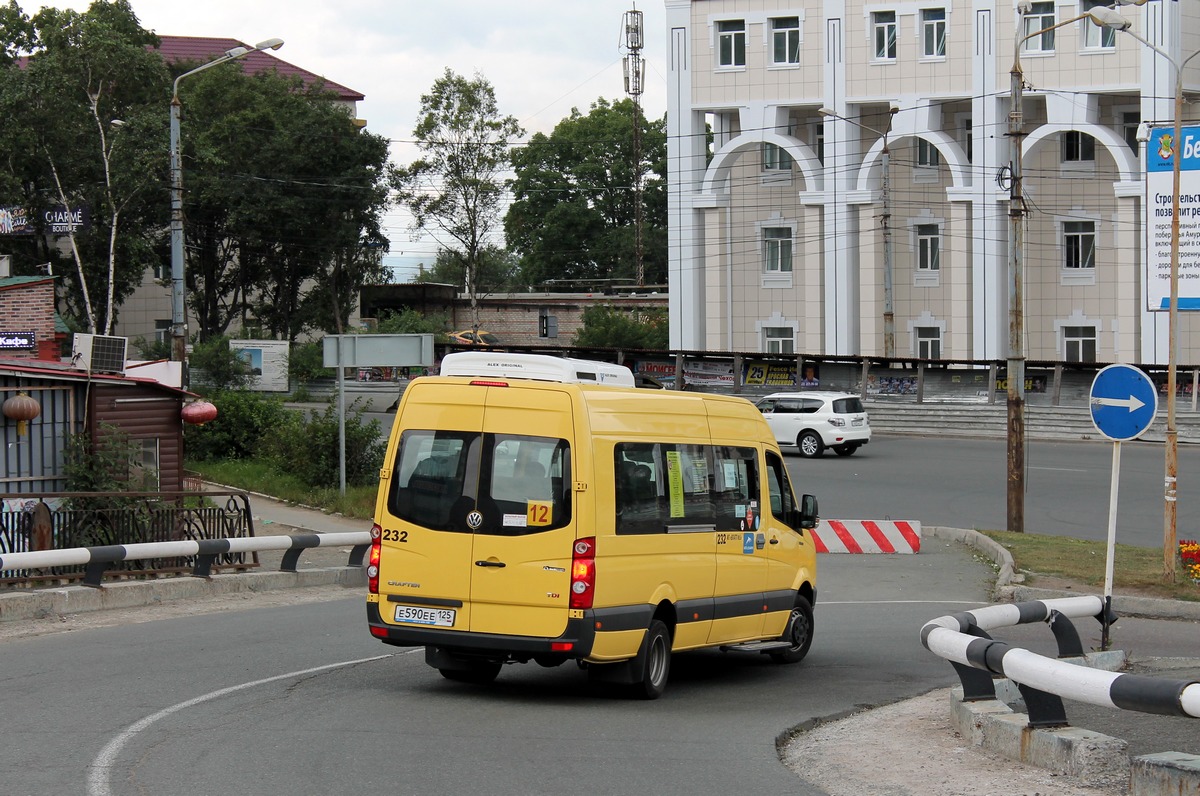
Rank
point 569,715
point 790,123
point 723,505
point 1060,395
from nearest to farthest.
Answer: point 569,715
point 723,505
point 1060,395
point 790,123

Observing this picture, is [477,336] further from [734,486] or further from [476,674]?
[476,674]

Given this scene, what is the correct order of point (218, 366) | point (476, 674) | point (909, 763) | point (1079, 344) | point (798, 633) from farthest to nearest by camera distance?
point (1079, 344) < point (218, 366) < point (798, 633) < point (476, 674) < point (909, 763)

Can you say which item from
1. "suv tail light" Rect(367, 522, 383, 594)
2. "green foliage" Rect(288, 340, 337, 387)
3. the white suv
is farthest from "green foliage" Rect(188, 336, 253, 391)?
"suv tail light" Rect(367, 522, 383, 594)

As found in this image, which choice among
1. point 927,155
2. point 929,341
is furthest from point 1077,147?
point 929,341

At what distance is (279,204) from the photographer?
228 ft

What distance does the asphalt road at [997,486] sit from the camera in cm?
2628

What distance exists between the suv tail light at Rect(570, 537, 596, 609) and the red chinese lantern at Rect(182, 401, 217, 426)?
14202mm

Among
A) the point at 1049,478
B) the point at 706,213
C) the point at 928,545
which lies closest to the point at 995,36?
the point at 706,213

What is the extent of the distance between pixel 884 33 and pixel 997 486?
97.7 feet

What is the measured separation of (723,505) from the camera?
11.5 metres

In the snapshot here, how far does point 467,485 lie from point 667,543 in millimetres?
1643

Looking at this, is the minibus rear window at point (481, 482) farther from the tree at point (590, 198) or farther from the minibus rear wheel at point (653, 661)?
the tree at point (590, 198)

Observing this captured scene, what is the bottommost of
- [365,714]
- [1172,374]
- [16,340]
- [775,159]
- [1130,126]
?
[365,714]

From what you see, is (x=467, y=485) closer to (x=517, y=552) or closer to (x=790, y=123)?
(x=517, y=552)
